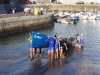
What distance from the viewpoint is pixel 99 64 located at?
83.1 ft

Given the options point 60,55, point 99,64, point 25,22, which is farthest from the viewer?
point 25,22

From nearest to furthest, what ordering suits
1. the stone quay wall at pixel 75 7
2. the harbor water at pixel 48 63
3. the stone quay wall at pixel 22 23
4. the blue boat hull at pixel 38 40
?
the harbor water at pixel 48 63, the blue boat hull at pixel 38 40, the stone quay wall at pixel 22 23, the stone quay wall at pixel 75 7

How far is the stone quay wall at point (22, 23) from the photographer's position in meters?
46.0

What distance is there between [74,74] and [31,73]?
121 inches

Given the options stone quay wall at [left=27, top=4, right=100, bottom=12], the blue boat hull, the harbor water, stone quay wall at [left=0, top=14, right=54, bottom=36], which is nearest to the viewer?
the harbor water

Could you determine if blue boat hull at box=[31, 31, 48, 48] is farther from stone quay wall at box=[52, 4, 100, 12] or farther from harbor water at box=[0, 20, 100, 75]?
stone quay wall at box=[52, 4, 100, 12]

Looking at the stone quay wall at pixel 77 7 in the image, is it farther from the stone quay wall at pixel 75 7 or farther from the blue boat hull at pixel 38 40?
the blue boat hull at pixel 38 40

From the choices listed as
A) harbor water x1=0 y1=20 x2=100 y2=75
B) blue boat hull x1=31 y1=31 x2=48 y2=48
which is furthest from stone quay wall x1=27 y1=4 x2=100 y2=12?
blue boat hull x1=31 y1=31 x2=48 y2=48

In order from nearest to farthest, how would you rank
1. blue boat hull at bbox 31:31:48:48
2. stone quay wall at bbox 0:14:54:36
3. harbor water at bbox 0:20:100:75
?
1. harbor water at bbox 0:20:100:75
2. blue boat hull at bbox 31:31:48:48
3. stone quay wall at bbox 0:14:54:36

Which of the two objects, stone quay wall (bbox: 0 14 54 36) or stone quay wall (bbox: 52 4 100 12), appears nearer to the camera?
stone quay wall (bbox: 0 14 54 36)

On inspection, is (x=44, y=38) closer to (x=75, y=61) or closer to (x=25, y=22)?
(x=75, y=61)

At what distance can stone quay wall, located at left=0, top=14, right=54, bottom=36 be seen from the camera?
46.0m

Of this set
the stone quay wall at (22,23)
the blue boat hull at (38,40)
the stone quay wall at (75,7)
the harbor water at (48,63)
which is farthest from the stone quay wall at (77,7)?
the blue boat hull at (38,40)

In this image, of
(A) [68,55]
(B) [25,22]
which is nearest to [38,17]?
(B) [25,22]
